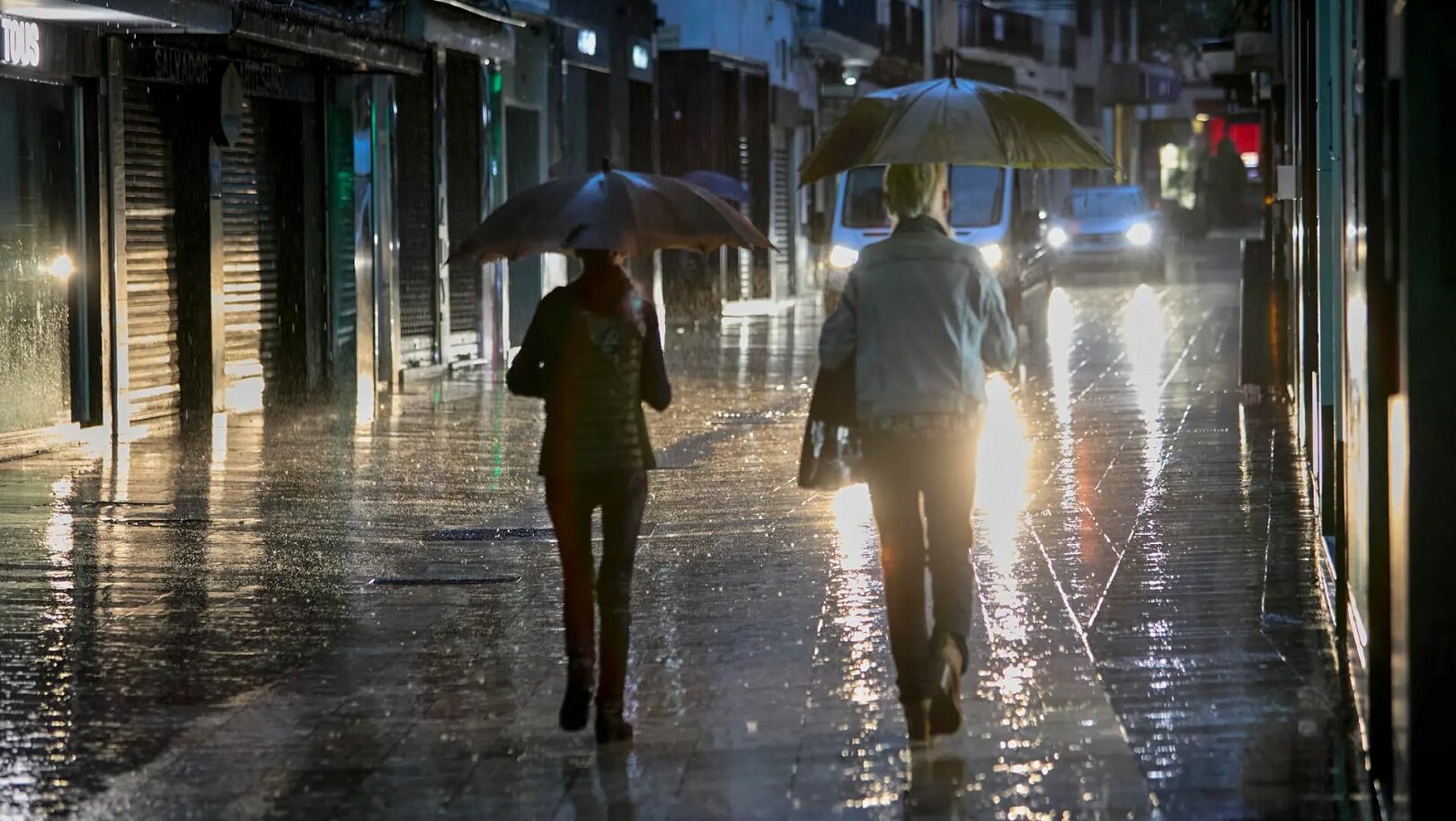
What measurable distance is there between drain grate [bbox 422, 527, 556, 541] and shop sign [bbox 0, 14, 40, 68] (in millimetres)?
5405

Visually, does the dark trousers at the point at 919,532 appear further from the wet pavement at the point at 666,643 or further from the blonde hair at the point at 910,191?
the blonde hair at the point at 910,191

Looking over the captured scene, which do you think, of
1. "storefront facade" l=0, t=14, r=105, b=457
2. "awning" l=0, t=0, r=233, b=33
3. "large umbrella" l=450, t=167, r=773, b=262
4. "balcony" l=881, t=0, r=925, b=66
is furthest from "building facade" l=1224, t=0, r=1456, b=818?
"balcony" l=881, t=0, r=925, b=66

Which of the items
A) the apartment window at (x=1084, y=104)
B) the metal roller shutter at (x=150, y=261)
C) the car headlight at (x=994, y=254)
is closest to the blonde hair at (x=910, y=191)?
the metal roller shutter at (x=150, y=261)

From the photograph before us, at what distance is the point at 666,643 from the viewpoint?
8.61 metres

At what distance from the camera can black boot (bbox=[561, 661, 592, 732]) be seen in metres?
7.10

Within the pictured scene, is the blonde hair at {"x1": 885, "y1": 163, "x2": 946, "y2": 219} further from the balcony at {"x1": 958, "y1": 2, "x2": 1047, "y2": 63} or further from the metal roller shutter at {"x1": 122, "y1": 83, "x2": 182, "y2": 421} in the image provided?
the balcony at {"x1": 958, "y1": 2, "x2": 1047, "y2": 63}

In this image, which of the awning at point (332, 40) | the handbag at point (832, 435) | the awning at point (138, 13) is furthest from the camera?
the awning at point (332, 40)

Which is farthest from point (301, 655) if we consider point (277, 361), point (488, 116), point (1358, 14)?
point (488, 116)

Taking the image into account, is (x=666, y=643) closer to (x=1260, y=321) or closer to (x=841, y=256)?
(x=1260, y=321)

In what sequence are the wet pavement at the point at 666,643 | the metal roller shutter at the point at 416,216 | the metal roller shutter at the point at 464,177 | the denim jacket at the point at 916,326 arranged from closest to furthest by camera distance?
the wet pavement at the point at 666,643, the denim jacket at the point at 916,326, the metal roller shutter at the point at 416,216, the metal roller shutter at the point at 464,177

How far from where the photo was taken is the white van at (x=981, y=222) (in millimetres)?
26703

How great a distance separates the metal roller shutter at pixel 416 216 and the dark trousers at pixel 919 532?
52.9 feet

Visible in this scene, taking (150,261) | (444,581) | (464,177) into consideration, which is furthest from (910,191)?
(464,177)

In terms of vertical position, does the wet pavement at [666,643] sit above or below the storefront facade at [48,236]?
below
